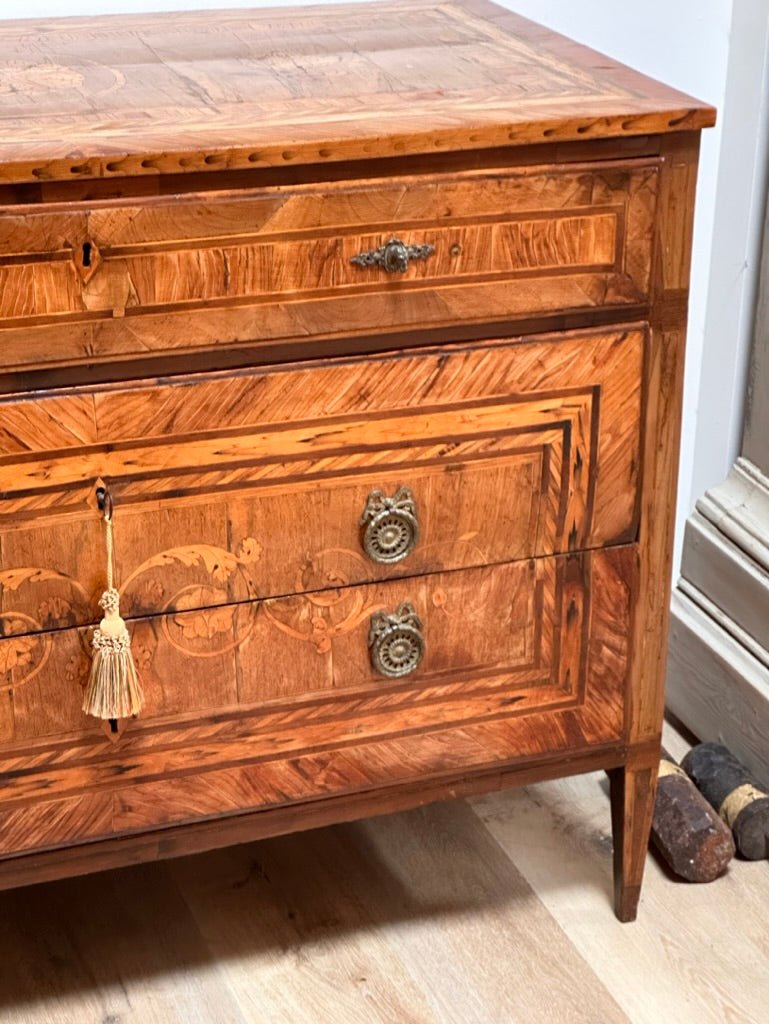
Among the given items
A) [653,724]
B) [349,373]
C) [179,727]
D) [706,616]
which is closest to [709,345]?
[706,616]

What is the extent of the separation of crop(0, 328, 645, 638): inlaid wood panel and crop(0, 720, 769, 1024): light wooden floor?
523mm

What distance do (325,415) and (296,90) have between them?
1.11ft

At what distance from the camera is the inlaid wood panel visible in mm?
1500

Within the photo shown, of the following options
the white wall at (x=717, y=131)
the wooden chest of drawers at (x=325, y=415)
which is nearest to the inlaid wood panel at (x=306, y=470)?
the wooden chest of drawers at (x=325, y=415)

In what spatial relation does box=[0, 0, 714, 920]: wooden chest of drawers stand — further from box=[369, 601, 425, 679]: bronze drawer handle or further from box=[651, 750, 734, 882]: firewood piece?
box=[651, 750, 734, 882]: firewood piece

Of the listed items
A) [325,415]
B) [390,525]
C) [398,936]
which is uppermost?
[325,415]

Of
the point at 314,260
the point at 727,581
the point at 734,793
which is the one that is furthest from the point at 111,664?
the point at 727,581

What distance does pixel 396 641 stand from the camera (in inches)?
65.7

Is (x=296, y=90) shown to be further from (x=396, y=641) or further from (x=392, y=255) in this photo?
(x=396, y=641)

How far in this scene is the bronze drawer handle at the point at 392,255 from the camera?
1498 mm

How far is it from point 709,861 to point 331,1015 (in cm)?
54

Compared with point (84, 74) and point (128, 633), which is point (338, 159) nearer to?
point (84, 74)

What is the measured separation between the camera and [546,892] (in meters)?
1.98

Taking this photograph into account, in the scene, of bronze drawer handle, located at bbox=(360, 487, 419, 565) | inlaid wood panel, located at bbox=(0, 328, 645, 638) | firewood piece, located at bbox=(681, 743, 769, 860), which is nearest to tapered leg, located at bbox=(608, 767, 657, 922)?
firewood piece, located at bbox=(681, 743, 769, 860)
